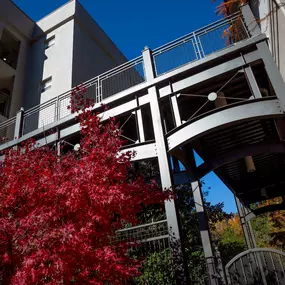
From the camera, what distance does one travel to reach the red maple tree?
4168 millimetres

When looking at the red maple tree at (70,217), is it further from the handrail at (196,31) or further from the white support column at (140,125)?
the handrail at (196,31)

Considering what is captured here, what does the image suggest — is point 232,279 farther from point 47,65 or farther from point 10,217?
point 47,65

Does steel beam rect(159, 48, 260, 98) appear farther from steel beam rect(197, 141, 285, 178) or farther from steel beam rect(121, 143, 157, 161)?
steel beam rect(197, 141, 285, 178)

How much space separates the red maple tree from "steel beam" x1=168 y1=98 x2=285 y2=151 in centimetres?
155

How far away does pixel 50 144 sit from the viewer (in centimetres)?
948

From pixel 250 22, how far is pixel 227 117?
2831mm

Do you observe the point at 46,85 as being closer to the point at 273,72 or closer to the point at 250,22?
the point at 250,22

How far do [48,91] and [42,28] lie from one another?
5950mm

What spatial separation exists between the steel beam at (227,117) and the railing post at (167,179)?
303mm

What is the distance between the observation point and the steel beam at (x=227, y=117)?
5855 mm

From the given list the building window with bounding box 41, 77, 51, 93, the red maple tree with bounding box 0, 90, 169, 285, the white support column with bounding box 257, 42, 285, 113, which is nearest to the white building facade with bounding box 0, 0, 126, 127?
the building window with bounding box 41, 77, 51, 93

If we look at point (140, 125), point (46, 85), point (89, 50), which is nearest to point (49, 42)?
point (89, 50)

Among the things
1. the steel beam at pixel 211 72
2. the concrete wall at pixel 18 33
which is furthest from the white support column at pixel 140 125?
the concrete wall at pixel 18 33

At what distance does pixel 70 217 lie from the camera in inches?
199
